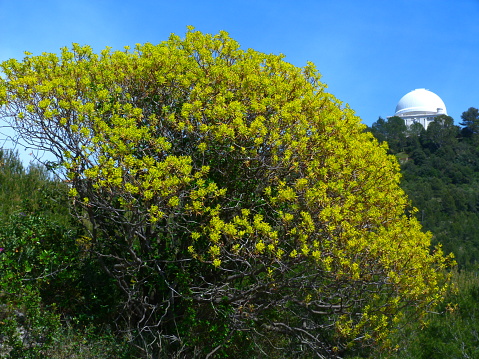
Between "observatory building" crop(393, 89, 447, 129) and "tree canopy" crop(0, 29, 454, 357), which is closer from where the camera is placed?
"tree canopy" crop(0, 29, 454, 357)

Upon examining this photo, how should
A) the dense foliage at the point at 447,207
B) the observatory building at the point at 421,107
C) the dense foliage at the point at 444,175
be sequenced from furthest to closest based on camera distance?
1. the observatory building at the point at 421,107
2. the dense foliage at the point at 444,175
3. the dense foliage at the point at 447,207

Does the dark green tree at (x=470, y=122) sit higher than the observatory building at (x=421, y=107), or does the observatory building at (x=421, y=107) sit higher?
the observatory building at (x=421, y=107)

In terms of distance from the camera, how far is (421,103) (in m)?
104

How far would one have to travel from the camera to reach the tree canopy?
21.7 ft

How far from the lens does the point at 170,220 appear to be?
7.32 metres

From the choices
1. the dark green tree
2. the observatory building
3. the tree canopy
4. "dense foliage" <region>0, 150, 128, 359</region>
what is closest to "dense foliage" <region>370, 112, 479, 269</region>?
the dark green tree

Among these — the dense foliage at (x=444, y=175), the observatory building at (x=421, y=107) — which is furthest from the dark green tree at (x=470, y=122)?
the observatory building at (x=421, y=107)

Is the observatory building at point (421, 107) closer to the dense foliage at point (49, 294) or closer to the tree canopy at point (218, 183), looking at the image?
the tree canopy at point (218, 183)

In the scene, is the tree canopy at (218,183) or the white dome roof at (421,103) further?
the white dome roof at (421,103)

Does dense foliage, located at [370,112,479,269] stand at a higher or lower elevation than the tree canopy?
higher

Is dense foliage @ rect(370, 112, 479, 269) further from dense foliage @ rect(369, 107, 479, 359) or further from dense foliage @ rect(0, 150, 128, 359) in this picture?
dense foliage @ rect(0, 150, 128, 359)

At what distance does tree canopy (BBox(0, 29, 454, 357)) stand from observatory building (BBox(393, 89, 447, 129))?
99.6m

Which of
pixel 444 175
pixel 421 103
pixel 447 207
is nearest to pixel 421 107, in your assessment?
pixel 421 103

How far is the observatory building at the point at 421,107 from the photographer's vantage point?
103 meters
